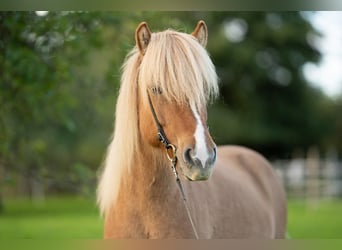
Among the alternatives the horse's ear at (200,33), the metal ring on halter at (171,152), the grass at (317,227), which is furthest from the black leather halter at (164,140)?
the grass at (317,227)

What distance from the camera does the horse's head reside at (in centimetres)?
243

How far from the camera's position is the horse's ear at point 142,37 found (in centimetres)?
275

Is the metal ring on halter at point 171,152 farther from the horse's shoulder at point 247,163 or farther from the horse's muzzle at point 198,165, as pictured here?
the horse's shoulder at point 247,163

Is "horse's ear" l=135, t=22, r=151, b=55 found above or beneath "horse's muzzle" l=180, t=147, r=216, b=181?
above

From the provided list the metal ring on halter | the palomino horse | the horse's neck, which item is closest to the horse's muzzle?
the palomino horse

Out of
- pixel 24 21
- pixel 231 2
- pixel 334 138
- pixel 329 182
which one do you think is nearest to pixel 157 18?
pixel 24 21

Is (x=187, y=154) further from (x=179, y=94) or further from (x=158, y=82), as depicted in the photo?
(x=158, y=82)

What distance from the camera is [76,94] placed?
6582 millimetres

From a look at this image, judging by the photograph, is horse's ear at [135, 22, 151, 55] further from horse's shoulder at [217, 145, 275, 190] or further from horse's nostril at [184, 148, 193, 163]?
horse's shoulder at [217, 145, 275, 190]

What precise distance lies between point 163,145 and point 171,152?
0.22ft

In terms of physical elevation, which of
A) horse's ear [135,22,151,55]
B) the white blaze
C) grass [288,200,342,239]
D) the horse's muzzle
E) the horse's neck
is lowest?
grass [288,200,342,239]

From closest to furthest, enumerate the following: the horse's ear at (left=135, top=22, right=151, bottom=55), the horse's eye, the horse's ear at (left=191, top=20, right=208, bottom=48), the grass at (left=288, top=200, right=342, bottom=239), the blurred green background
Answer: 1. the horse's eye
2. the horse's ear at (left=135, top=22, right=151, bottom=55)
3. the horse's ear at (left=191, top=20, right=208, bottom=48)
4. the blurred green background
5. the grass at (left=288, top=200, right=342, bottom=239)

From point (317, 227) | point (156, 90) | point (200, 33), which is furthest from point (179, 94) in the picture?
point (317, 227)

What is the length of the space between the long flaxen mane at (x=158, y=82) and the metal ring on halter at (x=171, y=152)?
206 mm
